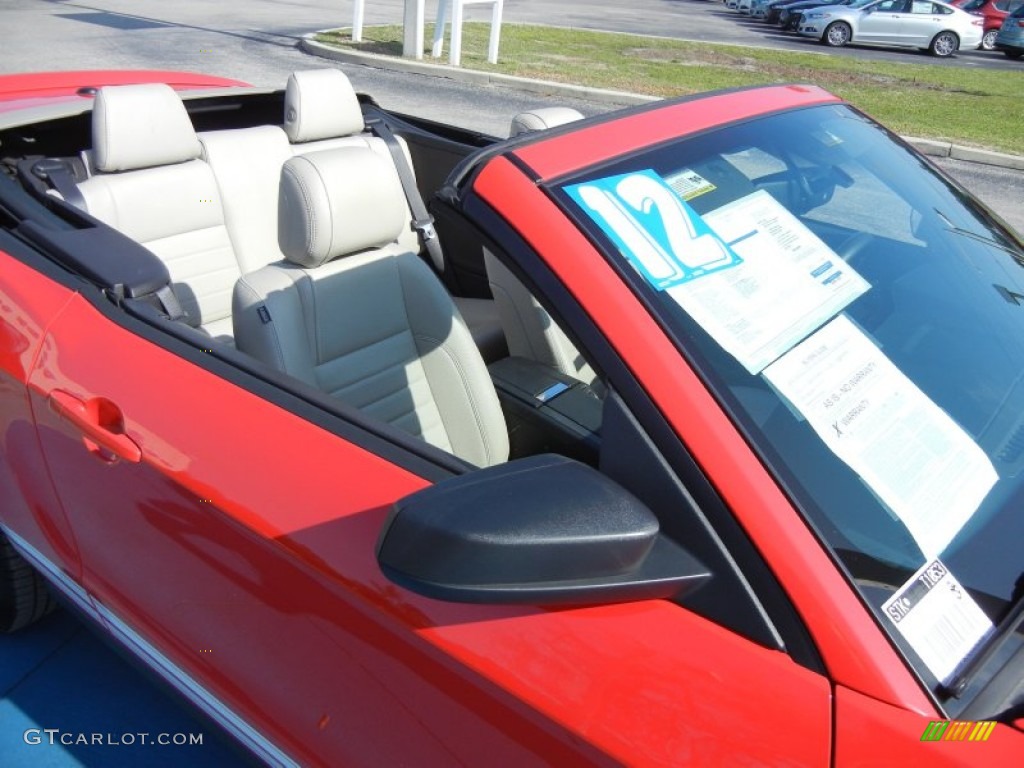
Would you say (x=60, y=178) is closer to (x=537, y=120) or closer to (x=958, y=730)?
(x=537, y=120)

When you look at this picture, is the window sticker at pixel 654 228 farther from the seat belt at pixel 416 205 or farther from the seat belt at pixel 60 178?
the seat belt at pixel 416 205

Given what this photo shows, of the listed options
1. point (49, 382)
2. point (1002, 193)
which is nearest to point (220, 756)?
point (49, 382)

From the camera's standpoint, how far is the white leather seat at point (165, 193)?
10.5 ft

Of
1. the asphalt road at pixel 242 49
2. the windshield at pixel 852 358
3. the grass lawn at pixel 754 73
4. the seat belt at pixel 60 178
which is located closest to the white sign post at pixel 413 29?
the grass lawn at pixel 754 73

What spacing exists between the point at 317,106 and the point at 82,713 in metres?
2.55

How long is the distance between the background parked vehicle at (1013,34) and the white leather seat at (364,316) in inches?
937

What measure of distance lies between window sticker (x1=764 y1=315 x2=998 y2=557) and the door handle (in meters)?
1.15

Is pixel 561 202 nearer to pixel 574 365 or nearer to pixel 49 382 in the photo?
pixel 49 382

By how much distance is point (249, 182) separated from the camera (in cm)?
386

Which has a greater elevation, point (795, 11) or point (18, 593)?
point (795, 11)

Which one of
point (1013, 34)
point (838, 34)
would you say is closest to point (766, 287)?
point (838, 34)

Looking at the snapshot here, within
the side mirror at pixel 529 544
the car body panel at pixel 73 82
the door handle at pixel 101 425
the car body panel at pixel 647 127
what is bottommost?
the door handle at pixel 101 425

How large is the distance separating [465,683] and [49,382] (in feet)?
3.64

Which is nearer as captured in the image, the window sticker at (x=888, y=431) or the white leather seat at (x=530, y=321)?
the window sticker at (x=888, y=431)
